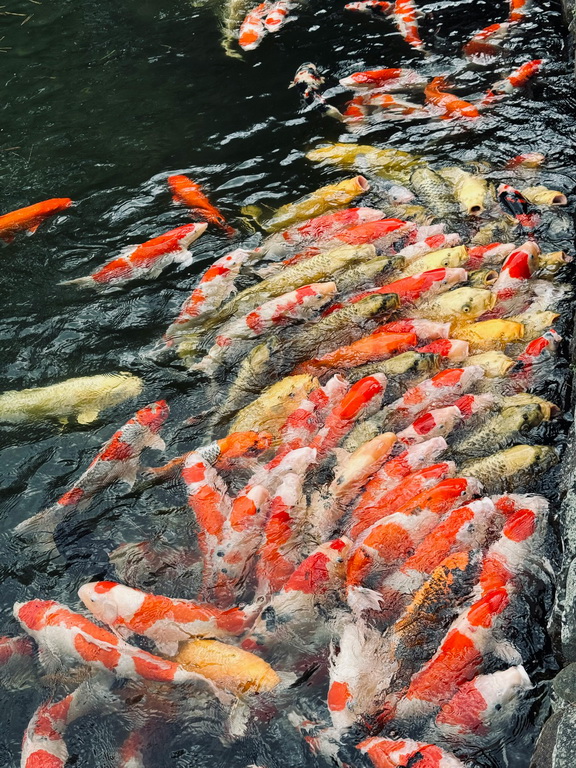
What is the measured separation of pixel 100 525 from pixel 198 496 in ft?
2.60

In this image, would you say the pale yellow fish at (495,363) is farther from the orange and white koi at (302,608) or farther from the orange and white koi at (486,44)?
the orange and white koi at (486,44)

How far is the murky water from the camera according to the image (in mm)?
5191

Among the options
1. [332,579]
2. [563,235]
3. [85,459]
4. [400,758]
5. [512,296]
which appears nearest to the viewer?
[400,758]

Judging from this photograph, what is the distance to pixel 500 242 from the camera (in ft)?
24.2

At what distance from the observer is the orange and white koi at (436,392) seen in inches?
228

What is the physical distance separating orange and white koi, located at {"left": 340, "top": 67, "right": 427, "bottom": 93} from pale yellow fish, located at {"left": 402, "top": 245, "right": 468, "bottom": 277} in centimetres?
444

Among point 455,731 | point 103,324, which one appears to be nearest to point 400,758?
point 455,731

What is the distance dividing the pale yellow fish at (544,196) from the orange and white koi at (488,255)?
972 mm

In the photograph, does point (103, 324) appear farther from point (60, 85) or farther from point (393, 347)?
point (60, 85)

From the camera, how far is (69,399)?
6512 mm

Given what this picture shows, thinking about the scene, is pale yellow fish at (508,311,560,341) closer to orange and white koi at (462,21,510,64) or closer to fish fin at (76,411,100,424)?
fish fin at (76,411,100,424)

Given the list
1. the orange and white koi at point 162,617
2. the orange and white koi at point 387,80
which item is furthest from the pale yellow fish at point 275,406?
the orange and white koi at point 387,80

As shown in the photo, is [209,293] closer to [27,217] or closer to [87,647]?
[27,217]

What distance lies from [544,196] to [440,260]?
167 centimetres
